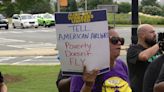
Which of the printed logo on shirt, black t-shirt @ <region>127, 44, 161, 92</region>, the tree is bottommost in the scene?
the tree

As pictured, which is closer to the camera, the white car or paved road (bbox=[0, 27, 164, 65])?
paved road (bbox=[0, 27, 164, 65])

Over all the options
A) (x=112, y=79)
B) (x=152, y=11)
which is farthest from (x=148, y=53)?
(x=152, y=11)

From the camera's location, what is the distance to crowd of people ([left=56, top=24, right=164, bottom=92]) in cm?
423

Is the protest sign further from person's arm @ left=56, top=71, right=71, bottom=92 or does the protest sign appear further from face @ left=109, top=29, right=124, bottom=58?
person's arm @ left=56, top=71, right=71, bottom=92

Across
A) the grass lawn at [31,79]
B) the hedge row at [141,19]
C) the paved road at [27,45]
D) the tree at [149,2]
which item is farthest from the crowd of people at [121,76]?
the tree at [149,2]

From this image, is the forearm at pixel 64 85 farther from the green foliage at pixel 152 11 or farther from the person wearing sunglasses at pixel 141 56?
the green foliage at pixel 152 11

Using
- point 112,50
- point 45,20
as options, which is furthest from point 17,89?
point 45,20

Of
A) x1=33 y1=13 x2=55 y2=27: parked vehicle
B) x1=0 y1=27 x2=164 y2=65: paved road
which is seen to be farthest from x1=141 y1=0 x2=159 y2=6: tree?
x1=0 y1=27 x2=164 y2=65: paved road

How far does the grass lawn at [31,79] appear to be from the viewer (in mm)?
13553

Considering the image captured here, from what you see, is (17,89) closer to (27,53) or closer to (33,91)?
(33,91)

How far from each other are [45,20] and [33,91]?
160 ft

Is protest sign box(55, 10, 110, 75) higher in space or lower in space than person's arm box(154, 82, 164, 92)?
higher

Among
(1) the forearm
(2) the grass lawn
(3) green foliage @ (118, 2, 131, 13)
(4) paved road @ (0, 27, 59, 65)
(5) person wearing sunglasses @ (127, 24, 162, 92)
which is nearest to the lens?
(1) the forearm

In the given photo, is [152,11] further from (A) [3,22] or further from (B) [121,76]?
(B) [121,76]
